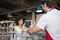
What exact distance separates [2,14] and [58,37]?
32.0 ft

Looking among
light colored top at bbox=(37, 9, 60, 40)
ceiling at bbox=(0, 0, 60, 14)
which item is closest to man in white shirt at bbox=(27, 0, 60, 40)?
light colored top at bbox=(37, 9, 60, 40)

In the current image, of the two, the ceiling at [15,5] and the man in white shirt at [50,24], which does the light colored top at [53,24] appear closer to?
the man in white shirt at [50,24]

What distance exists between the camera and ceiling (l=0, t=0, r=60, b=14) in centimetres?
943

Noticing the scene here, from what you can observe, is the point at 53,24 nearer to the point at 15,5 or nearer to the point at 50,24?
the point at 50,24

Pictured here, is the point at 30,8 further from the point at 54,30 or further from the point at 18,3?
the point at 54,30

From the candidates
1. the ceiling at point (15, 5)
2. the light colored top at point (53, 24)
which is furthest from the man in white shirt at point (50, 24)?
the ceiling at point (15, 5)

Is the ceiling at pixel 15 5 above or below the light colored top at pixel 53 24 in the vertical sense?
above

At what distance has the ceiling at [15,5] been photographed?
9430 mm

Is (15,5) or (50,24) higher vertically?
(15,5)

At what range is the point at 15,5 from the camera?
10227 millimetres

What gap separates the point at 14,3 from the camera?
32.0 ft

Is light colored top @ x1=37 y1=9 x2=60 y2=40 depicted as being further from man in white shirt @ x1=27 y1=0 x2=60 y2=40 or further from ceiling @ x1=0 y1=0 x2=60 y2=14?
ceiling @ x1=0 y1=0 x2=60 y2=14

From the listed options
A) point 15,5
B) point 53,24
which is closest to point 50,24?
point 53,24

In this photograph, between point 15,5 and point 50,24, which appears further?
point 15,5
